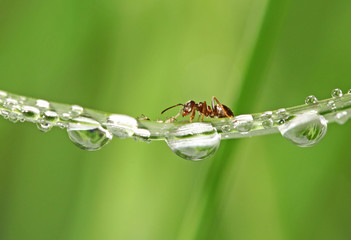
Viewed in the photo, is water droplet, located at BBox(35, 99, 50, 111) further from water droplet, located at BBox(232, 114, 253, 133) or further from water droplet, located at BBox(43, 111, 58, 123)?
water droplet, located at BBox(232, 114, 253, 133)

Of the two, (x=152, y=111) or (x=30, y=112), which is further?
(x=152, y=111)

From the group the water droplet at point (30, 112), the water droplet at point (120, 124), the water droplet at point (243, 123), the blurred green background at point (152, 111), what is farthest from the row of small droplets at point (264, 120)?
the blurred green background at point (152, 111)

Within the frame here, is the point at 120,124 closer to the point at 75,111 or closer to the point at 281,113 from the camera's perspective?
the point at 75,111

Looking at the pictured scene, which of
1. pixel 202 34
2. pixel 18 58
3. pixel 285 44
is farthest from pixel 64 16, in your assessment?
pixel 285 44

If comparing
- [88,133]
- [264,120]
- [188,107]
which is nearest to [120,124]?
[88,133]

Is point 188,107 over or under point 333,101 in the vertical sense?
over

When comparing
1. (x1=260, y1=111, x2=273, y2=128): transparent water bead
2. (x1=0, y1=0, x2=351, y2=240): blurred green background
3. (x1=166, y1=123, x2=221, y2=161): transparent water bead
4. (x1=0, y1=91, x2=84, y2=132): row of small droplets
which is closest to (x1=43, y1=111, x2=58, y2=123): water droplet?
(x1=0, y1=91, x2=84, y2=132): row of small droplets

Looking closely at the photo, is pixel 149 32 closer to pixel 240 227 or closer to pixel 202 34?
pixel 202 34
